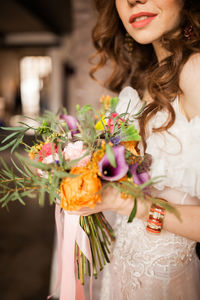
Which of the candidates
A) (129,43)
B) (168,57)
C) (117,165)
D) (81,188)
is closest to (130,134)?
(117,165)

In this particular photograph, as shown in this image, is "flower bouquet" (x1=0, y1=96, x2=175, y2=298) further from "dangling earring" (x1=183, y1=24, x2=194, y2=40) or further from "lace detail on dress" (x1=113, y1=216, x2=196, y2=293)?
"dangling earring" (x1=183, y1=24, x2=194, y2=40)

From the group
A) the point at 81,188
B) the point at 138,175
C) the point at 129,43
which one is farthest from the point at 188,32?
the point at 81,188

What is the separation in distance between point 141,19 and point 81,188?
0.69 m

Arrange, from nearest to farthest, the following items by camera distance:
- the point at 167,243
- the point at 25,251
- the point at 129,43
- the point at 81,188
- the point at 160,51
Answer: the point at 81,188 → the point at 167,243 → the point at 160,51 → the point at 129,43 → the point at 25,251

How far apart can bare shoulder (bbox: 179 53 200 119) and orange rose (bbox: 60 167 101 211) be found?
0.42 metres

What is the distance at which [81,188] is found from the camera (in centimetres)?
65

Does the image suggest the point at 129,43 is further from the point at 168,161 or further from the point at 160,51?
the point at 168,161

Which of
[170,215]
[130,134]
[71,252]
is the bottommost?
[71,252]

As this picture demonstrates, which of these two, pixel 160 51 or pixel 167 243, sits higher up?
pixel 160 51

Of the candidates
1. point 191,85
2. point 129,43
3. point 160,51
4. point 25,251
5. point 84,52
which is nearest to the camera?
point 191,85

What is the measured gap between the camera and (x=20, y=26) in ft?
20.9

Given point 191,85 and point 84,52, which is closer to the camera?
point 191,85

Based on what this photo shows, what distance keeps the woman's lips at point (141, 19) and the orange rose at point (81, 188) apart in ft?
2.02

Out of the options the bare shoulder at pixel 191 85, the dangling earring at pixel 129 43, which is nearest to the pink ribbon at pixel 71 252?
the bare shoulder at pixel 191 85
